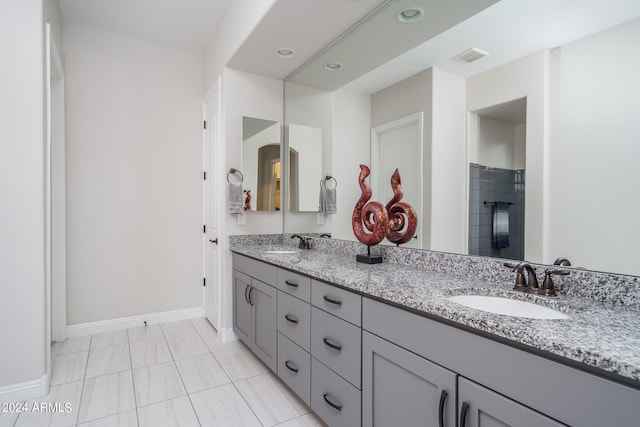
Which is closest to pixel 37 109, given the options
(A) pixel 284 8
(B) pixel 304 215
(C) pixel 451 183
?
(A) pixel 284 8

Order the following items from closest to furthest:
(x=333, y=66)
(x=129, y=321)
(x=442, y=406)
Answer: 1. (x=442, y=406)
2. (x=333, y=66)
3. (x=129, y=321)

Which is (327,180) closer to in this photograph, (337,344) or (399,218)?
(399,218)

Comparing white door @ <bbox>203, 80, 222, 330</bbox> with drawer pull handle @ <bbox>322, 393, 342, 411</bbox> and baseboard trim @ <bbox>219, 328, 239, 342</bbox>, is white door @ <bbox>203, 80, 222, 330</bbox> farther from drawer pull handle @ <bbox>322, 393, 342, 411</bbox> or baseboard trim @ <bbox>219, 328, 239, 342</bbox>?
drawer pull handle @ <bbox>322, 393, 342, 411</bbox>

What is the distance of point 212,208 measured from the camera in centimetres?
321

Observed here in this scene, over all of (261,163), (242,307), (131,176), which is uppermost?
(261,163)

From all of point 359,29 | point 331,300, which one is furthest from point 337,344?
point 359,29

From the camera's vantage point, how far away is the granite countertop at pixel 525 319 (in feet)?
2.21

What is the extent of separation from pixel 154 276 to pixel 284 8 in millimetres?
2690

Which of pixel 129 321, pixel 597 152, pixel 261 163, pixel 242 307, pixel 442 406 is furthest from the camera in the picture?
pixel 129 321

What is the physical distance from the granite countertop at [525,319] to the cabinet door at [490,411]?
156 mm

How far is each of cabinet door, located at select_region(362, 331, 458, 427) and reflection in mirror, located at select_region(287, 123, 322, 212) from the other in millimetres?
1602

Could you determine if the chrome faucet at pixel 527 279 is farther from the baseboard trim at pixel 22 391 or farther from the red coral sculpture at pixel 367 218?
the baseboard trim at pixel 22 391

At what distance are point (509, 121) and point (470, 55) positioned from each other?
1.33 ft

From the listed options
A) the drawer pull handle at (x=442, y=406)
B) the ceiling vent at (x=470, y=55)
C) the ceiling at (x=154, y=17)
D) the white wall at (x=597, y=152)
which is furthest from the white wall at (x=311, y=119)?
the drawer pull handle at (x=442, y=406)
